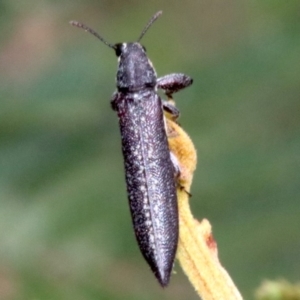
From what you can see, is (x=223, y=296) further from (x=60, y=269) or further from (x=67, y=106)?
(x=67, y=106)

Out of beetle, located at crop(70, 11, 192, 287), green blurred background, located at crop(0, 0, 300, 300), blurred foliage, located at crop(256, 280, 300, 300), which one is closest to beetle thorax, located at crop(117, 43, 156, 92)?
beetle, located at crop(70, 11, 192, 287)

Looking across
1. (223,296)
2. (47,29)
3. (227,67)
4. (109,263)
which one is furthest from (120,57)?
(47,29)

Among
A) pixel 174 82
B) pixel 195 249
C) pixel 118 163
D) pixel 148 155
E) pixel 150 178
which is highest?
pixel 118 163

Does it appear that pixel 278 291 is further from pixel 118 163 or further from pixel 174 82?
pixel 118 163

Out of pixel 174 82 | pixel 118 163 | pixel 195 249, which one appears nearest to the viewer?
pixel 195 249

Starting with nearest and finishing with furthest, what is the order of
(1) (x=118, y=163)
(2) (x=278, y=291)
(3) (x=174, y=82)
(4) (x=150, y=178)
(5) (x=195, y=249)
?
1. (5) (x=195, y=249)
2. (2) (x=278, y=291)
3. (4) (x=150, y=178)
4. (3) (x=174, y=82)
5. (1) (x=118, y=163)

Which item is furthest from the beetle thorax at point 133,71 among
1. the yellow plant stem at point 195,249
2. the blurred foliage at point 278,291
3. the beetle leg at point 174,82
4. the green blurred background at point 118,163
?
the blurred foliage at point 278,291

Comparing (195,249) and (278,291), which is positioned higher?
(195,249)

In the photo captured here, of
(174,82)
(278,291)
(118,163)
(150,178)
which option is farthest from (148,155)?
→ (278,291)
